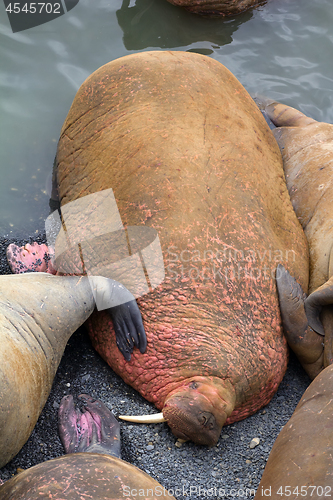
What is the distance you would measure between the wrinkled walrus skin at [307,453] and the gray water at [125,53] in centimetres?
279

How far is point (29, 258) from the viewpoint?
3.48 metres

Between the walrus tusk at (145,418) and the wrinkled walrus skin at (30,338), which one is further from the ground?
the wrinkled walrus skin at (30,338)

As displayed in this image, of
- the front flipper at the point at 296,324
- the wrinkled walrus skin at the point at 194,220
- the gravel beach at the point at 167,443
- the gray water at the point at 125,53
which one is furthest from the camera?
the gray water at the point at 125,53

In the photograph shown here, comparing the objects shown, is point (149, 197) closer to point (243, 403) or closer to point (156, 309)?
point (156, 309)

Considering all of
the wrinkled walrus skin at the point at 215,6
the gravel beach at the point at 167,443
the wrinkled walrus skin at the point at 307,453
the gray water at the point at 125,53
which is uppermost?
the wrinkled walrus skin at the point at 215,6

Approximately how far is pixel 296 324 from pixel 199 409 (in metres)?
0.94

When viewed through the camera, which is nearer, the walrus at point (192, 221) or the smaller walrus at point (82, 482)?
the smaller walrus at point (82, 482)

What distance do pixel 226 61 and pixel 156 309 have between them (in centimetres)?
360

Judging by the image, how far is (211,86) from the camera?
3490 mm

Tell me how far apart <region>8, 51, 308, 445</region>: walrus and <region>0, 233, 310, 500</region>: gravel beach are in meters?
0.10

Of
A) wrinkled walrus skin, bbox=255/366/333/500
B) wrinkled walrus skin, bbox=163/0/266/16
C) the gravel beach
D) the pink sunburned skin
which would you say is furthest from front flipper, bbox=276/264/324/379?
wrinkled walrus skin, bbox=163/0/266/16

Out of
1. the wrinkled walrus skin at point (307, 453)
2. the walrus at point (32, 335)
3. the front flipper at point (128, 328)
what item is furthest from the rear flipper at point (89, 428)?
the wrinkled walrus skin at point (307, 453)

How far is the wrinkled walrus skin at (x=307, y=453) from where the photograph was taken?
5.58 feet

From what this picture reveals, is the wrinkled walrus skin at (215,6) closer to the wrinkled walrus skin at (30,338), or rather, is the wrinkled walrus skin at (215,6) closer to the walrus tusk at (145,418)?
the wrinkled walrus skin at (30,338)
